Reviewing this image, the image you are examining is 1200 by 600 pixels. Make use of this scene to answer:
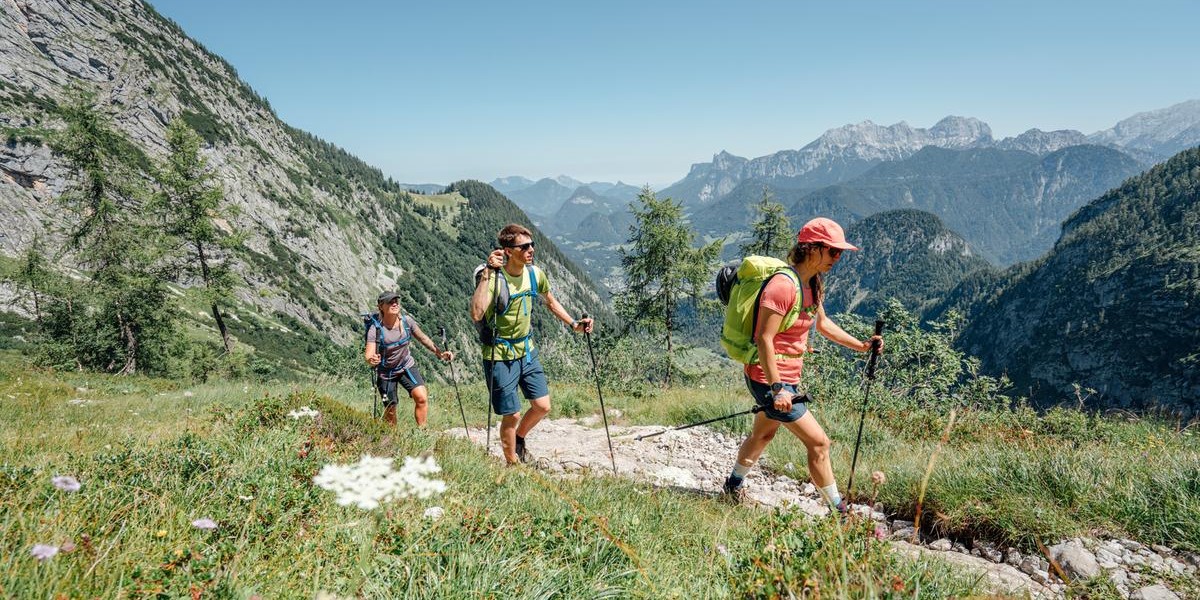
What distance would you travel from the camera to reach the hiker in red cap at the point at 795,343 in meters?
3.92

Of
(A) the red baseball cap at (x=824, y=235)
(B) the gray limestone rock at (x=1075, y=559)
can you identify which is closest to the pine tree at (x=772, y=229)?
(A) the red baseball cap at (x=824, y=235)

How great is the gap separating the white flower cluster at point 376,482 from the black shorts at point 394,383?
4766 mm

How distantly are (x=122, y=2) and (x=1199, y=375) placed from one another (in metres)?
295

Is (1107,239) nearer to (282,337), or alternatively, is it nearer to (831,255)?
(831,255)

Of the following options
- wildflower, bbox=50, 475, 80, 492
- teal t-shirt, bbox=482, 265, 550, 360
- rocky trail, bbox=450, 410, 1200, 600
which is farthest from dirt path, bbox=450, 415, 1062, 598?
wildflower, bbox=50, 475, 80, 492

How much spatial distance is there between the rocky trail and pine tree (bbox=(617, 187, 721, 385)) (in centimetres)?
1152

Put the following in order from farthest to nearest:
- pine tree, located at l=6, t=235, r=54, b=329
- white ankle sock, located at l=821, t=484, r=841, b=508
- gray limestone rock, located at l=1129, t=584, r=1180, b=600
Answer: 1. pine tree, located at l=6, t=235, r=54, b=329
2. white ankle sock, located at l=821, t=484, r=841, b=508
3. gray limestone rock, located at l=1129, t=584, r=1180, b=600

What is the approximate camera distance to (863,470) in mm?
5227

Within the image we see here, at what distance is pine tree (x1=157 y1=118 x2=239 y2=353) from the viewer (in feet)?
62.7

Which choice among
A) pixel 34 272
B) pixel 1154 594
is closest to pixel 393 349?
pixel 1154 594

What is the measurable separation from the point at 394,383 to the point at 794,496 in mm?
5410

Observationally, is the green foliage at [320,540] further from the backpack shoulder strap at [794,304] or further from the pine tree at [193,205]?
the pine tree at [193,205]

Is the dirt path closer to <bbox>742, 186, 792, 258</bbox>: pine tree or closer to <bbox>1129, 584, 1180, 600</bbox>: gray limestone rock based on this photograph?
<bbox>1129, 584, 1180, 600</bbox>: gray limestone rock

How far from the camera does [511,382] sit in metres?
5.35
